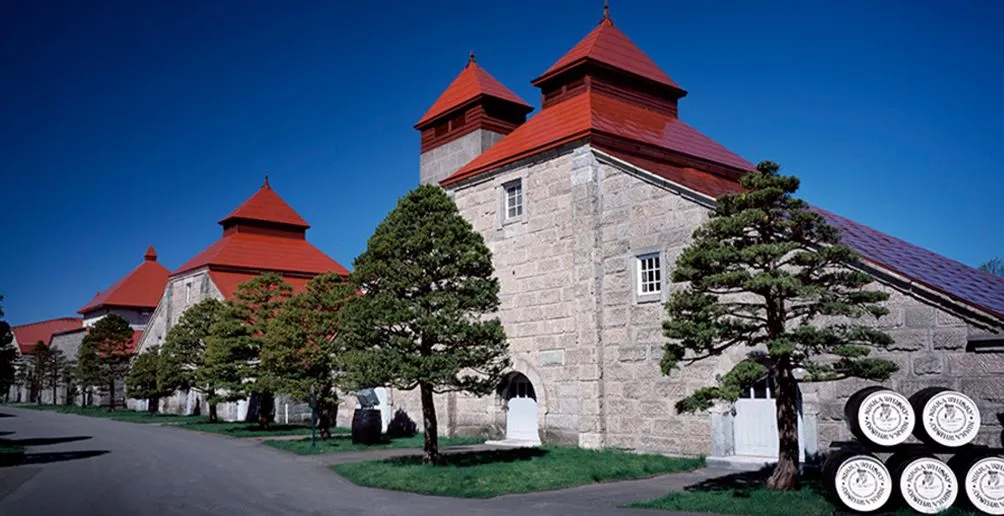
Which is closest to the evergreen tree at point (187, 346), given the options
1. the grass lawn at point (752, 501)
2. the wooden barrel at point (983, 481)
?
the grass lawn at point (752, 501)

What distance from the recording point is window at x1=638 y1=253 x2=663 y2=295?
64.5ft

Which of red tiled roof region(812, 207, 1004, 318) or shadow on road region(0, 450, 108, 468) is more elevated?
red tiled roof region(812, 207, 1004, 318)

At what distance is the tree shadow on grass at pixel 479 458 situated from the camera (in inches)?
714

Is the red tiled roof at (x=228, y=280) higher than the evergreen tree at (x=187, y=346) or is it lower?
higher

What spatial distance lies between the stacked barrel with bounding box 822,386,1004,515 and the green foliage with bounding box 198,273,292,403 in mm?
24638

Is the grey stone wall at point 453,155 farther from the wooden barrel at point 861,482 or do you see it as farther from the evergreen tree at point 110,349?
the evergreen tree at point 110,349

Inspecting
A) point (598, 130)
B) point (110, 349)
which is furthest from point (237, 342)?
point (110, 349)

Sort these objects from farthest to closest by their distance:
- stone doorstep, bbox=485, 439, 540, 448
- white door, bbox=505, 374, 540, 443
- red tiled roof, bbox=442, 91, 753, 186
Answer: white door, bbox=505, 374, 540, 443 → red tiled roof, bbox=442, 91, 753, 186 → stone doorstep, bbox=485, 439, 540, 448

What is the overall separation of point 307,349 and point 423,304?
10535 millimetres

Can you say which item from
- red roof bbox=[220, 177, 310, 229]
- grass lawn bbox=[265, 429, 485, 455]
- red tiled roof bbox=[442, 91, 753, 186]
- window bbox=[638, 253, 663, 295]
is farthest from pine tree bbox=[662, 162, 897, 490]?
red roof bbox=[220, 177, 310, 229]

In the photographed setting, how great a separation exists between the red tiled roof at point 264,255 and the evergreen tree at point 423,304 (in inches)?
1219

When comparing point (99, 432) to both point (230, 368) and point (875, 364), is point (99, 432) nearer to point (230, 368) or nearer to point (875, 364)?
point (230, 368)

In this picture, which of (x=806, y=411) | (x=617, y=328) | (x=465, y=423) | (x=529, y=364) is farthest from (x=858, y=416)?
(x=465, y=423)

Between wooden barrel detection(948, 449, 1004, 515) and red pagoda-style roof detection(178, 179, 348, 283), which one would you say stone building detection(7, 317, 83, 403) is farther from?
wooden barrel detection(948, 449, 1004, 515)
